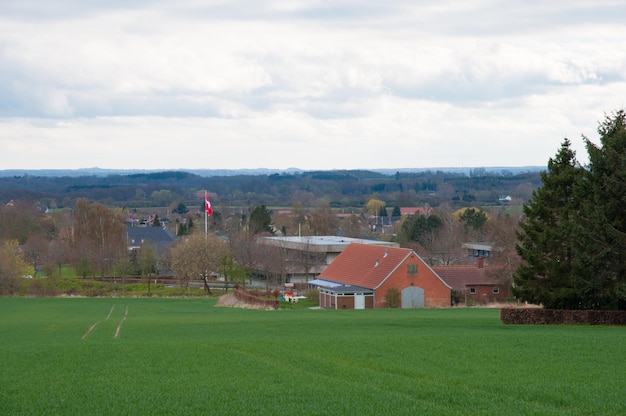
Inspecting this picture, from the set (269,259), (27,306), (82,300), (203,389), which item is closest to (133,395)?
(203,389)

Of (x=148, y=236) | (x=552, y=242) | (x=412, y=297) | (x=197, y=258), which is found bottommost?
(x=412, y=297)

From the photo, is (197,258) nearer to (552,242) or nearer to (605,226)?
(552,242)

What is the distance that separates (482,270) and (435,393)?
5807 cm

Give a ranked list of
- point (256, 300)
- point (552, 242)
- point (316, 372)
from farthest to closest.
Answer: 1. point (256, 300)
2. point (552, 242)
3. point (316, 372)

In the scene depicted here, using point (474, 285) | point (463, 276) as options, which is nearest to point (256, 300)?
point (463, 276)

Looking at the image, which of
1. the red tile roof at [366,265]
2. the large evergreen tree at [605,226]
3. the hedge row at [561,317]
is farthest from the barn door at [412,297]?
the large evergreen tree at [605,226]

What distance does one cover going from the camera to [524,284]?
1483 inches

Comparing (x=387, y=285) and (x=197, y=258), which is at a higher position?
(x=197, y=258)

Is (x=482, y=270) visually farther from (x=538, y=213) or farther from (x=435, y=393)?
(x=435, y=393)

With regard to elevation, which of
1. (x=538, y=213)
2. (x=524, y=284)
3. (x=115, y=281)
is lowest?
(x=115, y=281)

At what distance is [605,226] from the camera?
33188 millimetres

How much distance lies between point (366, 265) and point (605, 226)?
38042 mm

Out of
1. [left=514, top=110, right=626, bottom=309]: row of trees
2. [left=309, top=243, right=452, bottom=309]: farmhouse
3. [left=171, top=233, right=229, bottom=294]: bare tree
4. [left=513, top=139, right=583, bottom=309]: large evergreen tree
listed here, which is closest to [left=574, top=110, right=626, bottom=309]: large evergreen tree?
[left=514, top=110, right=626, bottom=309]: row of trees

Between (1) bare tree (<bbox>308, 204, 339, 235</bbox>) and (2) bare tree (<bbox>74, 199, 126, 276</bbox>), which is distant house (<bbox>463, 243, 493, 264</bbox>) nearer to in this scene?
(1) bare tree (<bbox>308, 204, 339, 235</bbox>)
